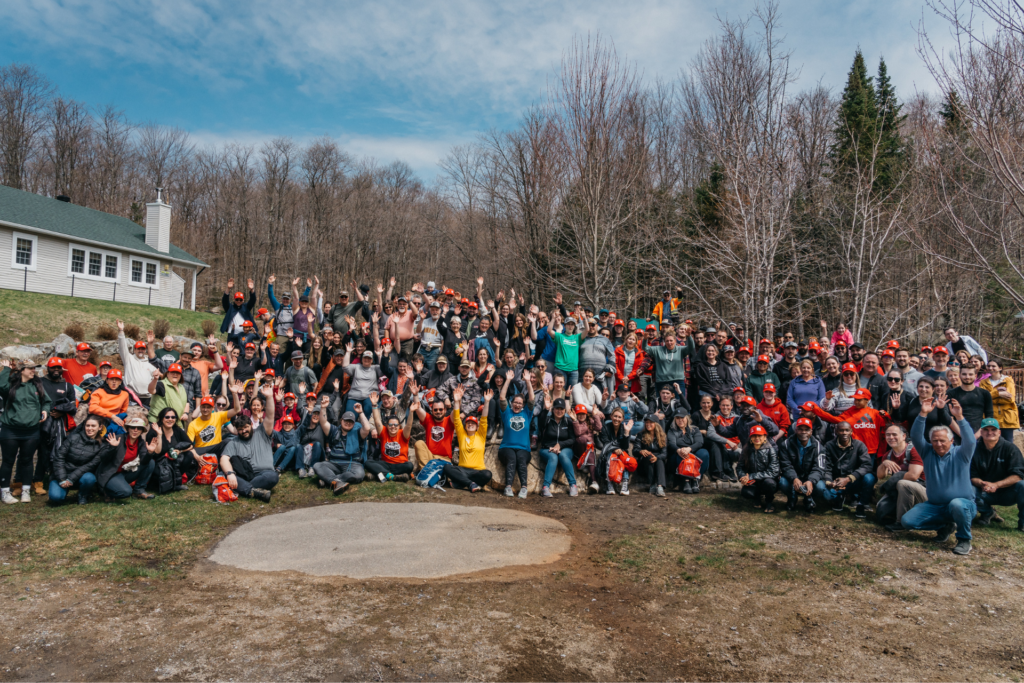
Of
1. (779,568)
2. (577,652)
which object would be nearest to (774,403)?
(779,568)

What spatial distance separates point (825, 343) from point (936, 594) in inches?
228

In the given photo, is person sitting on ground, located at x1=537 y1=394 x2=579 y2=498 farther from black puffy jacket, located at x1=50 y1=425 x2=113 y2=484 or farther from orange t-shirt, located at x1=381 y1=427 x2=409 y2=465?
black puffy jacket, located at x1=50 y1=425 x2=113 y2=484

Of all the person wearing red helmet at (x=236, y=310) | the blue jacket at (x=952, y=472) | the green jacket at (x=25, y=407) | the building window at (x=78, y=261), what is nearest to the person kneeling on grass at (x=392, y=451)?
the green jacket at (x=25, y=407)

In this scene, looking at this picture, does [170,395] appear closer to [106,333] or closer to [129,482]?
[129,482]

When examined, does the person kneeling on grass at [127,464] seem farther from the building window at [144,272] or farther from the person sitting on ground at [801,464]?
the building window at [144,272]

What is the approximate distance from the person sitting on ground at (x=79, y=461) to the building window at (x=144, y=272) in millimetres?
24742

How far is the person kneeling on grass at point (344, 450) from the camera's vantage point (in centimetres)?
930

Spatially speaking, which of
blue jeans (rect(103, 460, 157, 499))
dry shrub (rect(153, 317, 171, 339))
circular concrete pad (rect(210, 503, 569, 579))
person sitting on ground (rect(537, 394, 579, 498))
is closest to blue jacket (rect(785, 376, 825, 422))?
person sitting on ground (rect(537, 394, 579, 498))

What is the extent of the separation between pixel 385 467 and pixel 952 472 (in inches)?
302

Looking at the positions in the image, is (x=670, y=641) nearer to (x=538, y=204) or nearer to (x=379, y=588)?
(x=379, y=588)

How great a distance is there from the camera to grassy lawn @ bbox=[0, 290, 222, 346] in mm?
18500

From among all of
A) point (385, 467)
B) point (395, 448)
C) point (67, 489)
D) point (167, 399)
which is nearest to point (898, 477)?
point (395, 448)

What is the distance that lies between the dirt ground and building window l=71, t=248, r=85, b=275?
26.2 meters

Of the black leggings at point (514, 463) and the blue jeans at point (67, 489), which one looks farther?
the black leggings at point (514, 463)
